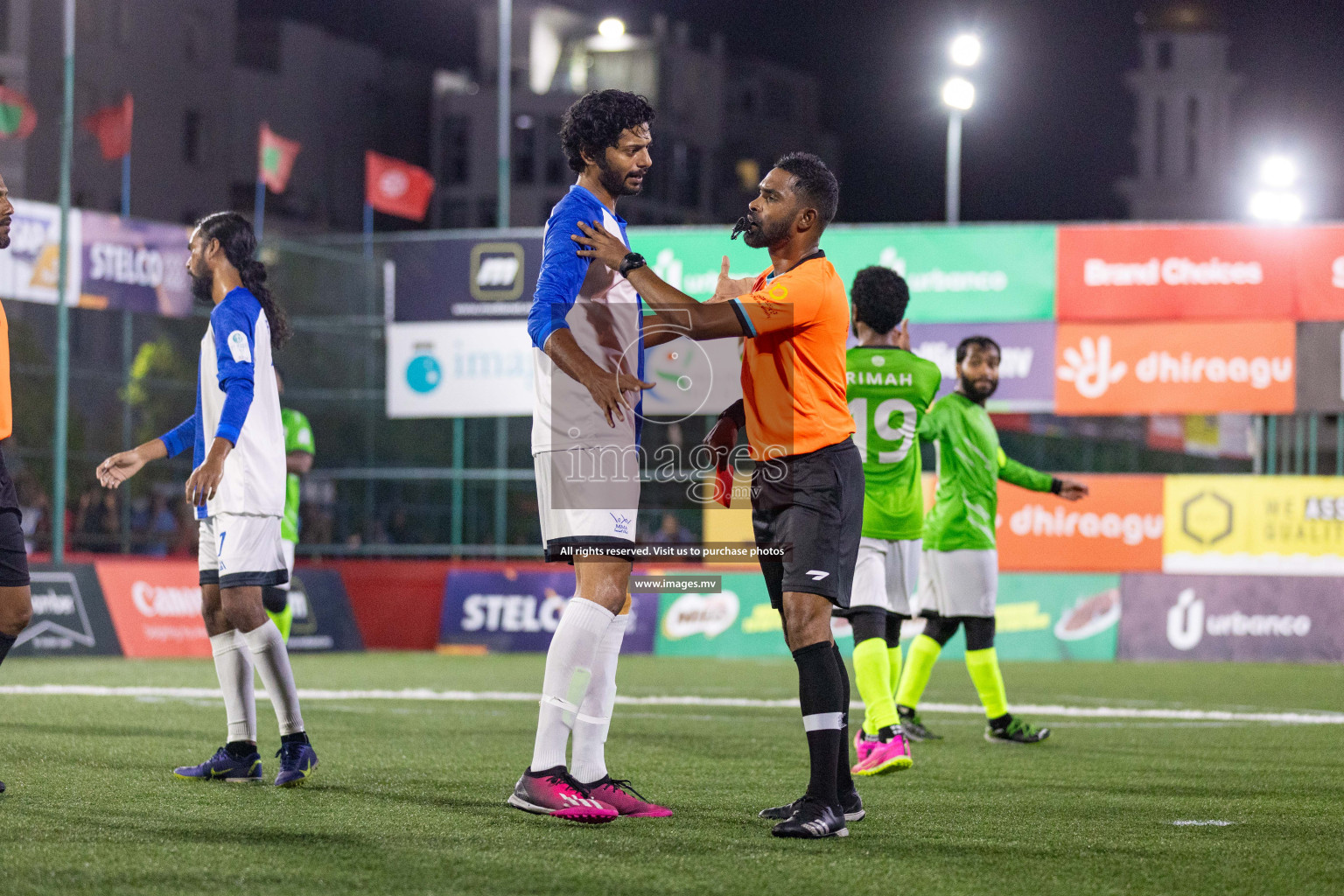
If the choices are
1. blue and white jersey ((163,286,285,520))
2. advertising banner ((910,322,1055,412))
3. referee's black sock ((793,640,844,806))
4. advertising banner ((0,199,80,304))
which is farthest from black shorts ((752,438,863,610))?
advertising banner ((0,199,80,304))

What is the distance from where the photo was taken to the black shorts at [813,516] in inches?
212

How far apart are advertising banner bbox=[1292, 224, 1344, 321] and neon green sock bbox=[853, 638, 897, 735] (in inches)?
567

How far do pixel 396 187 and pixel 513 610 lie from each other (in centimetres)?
1094

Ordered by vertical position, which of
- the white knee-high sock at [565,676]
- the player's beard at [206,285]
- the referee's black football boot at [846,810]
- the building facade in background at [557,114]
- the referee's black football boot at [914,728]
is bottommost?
the referee's black football boot at [914,728]

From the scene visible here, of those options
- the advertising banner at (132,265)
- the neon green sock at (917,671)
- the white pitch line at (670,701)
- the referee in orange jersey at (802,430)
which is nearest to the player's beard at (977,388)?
the neon green sock at (917,671)

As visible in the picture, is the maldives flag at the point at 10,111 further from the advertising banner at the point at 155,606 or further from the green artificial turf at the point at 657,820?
the green artificial turf at the point at 657,820

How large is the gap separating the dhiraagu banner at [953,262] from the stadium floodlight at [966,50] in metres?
3.02

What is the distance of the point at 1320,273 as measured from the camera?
20.1 m

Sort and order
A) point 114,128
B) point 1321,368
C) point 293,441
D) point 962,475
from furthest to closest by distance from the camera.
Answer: point 114,128
point 1321,368
point 293,441
point 962,475

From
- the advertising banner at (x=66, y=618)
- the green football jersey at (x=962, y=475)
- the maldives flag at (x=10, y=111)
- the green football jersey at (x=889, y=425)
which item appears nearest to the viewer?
the green football jersey at (x=889, y=425)

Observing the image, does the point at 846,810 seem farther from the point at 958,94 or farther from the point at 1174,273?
the point at 958,94

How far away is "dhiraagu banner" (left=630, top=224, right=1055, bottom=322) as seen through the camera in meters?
20.7

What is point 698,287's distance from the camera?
21.3 metres

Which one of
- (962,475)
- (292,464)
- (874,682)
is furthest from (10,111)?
(874,682)
